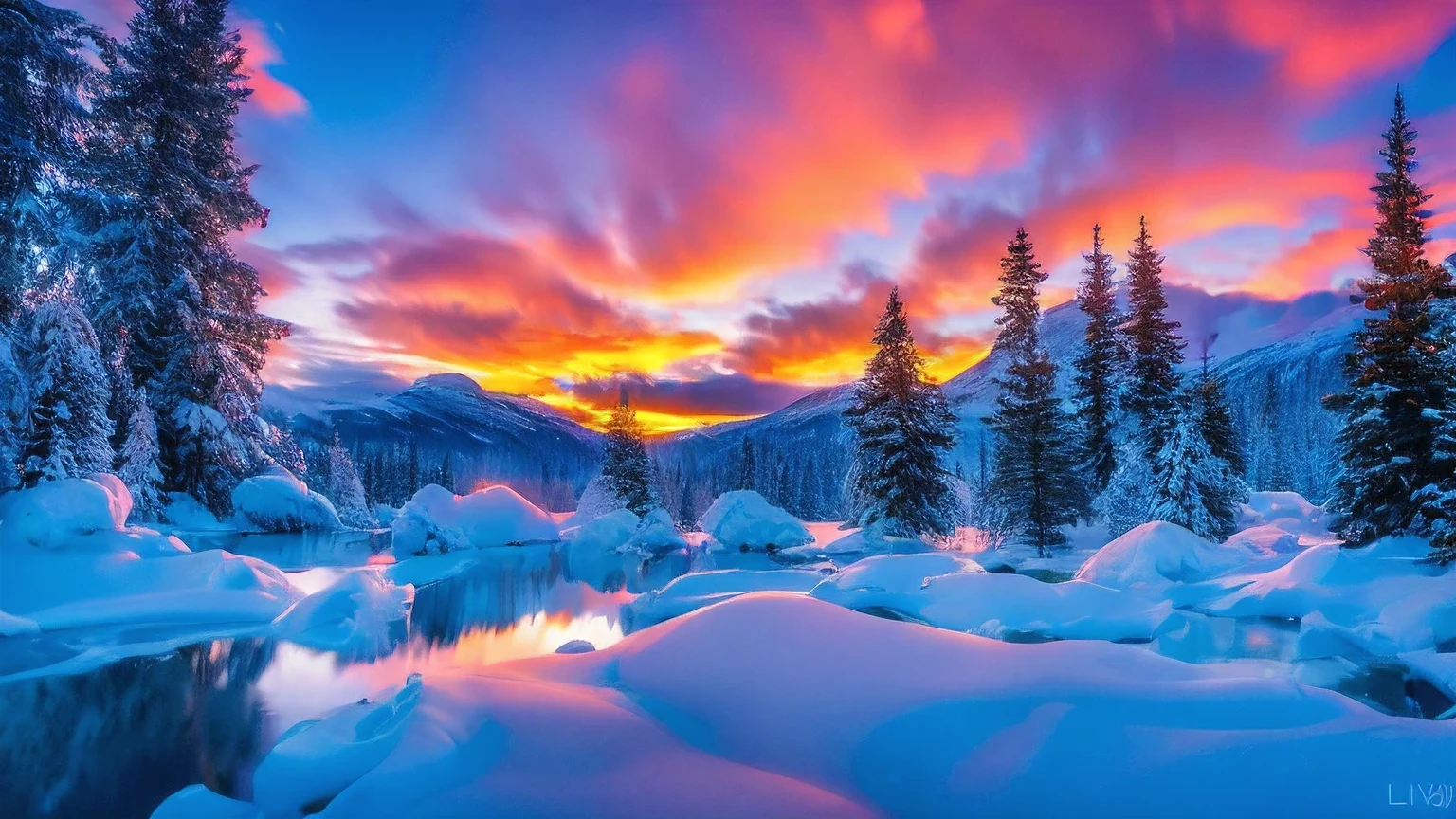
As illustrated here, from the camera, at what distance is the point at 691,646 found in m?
7.26

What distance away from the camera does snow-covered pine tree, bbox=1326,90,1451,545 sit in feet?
51.2

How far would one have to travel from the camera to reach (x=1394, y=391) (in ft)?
→ 52.7

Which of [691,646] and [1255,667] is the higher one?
[691,646]

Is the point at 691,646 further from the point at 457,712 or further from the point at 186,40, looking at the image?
the point at 186,40

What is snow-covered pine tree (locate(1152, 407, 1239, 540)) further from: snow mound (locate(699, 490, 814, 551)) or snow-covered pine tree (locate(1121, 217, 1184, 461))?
snow mound (locate(699, 490, 814, 551))

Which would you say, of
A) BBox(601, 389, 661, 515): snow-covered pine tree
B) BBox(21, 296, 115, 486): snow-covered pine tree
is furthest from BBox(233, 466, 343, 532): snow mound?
BBox(601, 389, 661, 515): snow-covered pine tree

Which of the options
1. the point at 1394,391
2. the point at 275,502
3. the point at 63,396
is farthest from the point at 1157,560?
the point at 275,502

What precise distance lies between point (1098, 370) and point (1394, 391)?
12959 mm

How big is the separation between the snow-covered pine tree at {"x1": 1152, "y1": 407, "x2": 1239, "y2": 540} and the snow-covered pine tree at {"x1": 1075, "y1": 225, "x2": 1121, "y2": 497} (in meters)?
4.31

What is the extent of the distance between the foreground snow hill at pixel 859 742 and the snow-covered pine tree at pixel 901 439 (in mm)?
23440

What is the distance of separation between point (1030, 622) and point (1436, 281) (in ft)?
45.8

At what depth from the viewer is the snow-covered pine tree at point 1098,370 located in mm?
28594

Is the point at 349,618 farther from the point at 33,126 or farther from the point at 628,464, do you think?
the point at 628,464

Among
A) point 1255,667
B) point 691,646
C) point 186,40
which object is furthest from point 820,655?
point 186,40
